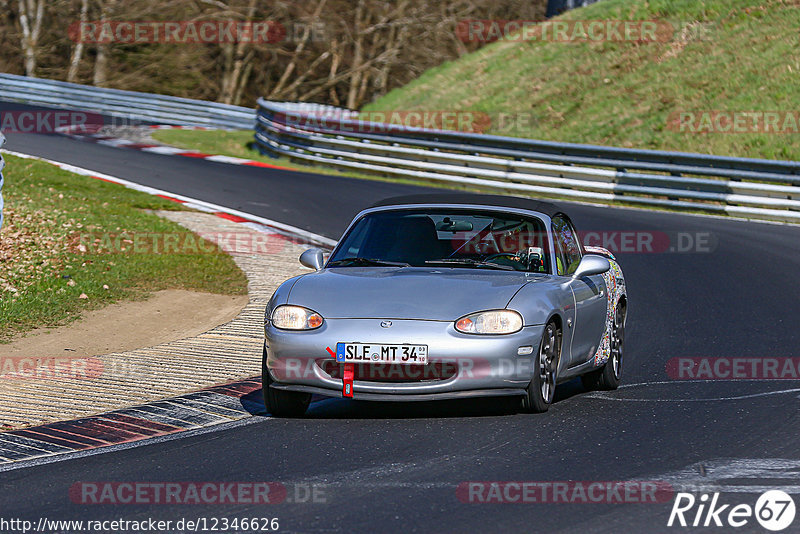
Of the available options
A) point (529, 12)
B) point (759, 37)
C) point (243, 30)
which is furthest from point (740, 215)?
point (529, 12)

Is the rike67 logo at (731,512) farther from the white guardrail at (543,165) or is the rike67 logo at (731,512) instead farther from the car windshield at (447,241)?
the white guardrail at (543,165)

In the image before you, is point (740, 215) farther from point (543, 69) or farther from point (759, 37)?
point (543, 69)

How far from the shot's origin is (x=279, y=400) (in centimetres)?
762

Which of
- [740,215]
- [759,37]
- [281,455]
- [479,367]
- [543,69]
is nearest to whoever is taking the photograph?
[281,455]

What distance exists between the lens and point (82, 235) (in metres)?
14.9

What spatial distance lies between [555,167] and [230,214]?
7.00 meters

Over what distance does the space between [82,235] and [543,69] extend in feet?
66.7

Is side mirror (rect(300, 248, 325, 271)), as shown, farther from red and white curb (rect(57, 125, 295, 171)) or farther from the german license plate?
red and white curb (rect(57, 125, 295, 171))

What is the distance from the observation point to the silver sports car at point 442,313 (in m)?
7.17

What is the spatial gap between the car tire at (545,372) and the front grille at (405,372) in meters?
0.54

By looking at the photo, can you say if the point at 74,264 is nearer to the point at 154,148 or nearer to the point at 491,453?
the point at 491,453

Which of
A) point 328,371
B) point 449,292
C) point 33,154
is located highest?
point 449,292

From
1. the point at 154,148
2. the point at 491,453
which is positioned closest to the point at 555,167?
the point at 154,148

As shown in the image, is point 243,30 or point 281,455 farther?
point 243,30
